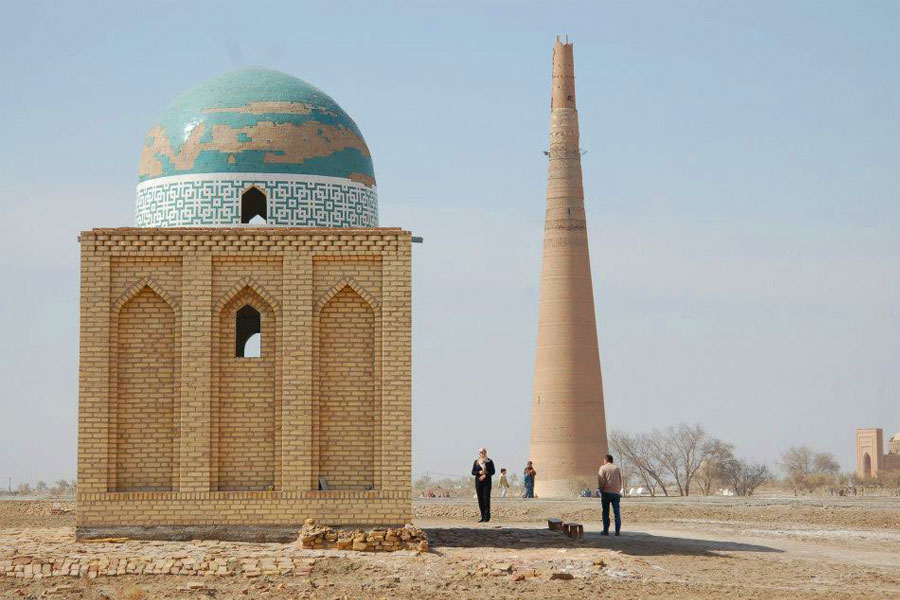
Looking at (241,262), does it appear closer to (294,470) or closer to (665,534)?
(294,470)

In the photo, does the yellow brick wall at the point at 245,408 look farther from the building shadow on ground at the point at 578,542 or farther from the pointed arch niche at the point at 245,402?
the building shadow on ground at the point at 578,542

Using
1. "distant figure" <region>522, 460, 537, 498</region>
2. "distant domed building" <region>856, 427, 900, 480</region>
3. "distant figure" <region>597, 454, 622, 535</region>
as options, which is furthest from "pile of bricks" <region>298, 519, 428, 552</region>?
"distant domed building" <region>856, 427, 900, 480</region>

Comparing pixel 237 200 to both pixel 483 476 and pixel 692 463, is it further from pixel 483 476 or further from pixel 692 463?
pixel 692 463

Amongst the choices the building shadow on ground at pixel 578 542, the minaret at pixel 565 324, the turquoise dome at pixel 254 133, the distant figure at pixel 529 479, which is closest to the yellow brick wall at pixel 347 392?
the building shadow on ground at pixel 578 542

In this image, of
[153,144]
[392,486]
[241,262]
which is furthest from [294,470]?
[153,144]

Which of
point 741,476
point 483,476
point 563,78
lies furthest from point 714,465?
point 483,476

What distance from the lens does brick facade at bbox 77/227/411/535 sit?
17.2 meters

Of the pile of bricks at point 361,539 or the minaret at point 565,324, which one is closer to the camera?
the pile of bricks at point 361,539

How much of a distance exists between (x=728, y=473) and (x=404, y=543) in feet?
137

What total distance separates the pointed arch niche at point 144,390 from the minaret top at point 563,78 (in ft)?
109

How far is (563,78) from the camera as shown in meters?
49.5

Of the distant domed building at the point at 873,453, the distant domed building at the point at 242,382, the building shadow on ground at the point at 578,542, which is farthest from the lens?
the distant domed building at the point at 873,453

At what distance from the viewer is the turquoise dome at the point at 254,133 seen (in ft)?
63.2

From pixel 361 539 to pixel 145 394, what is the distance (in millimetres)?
3332
